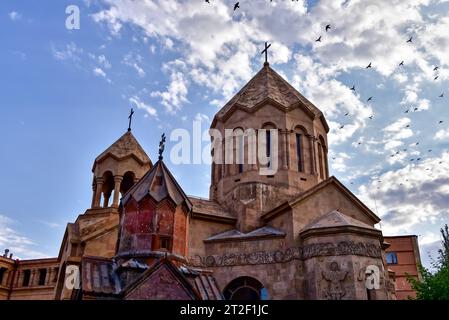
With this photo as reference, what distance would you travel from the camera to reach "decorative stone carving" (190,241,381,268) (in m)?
11.8

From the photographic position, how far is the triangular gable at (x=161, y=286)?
8.31 meters

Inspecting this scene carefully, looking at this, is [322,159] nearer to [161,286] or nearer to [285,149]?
[285,149]

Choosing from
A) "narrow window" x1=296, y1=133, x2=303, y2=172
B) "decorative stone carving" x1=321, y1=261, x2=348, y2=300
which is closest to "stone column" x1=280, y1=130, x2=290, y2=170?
"narrow window" x1=296, y1=133, x2=303, y2=172

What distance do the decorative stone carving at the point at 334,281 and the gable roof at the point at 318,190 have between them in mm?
2497

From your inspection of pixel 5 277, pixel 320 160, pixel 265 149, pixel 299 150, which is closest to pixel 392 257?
pixel 320 160

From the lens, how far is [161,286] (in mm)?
8453

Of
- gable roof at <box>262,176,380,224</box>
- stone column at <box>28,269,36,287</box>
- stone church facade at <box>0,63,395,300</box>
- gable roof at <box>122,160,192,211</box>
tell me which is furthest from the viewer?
stone column at <box>28,269,36,287</box>

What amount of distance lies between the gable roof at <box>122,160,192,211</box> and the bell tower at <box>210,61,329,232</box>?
372 centimetres

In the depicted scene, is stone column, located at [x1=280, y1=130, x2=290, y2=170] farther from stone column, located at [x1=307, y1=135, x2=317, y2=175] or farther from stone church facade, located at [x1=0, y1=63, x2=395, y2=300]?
stone column, located at [x1=307, y1=135, x2=317, y2=175]

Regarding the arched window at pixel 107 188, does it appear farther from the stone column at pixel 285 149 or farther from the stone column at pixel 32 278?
the stone column at pixel 32 278
